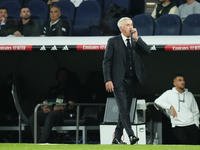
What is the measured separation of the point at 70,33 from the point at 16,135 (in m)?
2.29

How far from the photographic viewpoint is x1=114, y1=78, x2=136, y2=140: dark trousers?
578 cm

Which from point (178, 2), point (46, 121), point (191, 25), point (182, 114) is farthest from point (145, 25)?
point (46, 121)

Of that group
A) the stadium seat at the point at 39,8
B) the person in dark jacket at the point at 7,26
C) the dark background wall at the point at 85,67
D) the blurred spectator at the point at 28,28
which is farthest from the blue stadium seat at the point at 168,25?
the person in dark jacket at the point at 7,26

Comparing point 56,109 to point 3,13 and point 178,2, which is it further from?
point 178,2

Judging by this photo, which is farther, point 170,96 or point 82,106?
point 82,106

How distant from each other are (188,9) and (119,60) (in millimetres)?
3367

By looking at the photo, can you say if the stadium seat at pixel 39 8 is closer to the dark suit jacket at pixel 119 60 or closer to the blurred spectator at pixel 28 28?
the blurred spectator at pixel 28 28

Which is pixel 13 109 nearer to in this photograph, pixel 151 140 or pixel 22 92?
pixel 22 92

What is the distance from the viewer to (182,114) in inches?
304

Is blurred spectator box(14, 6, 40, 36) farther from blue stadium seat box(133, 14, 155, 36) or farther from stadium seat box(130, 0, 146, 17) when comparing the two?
stadium seat box(130, 0, 146, 17)

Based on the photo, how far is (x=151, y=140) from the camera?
8.30 meters

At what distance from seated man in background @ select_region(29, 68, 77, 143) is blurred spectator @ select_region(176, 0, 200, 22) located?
2391mm

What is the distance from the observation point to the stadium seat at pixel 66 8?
9.55 meters
